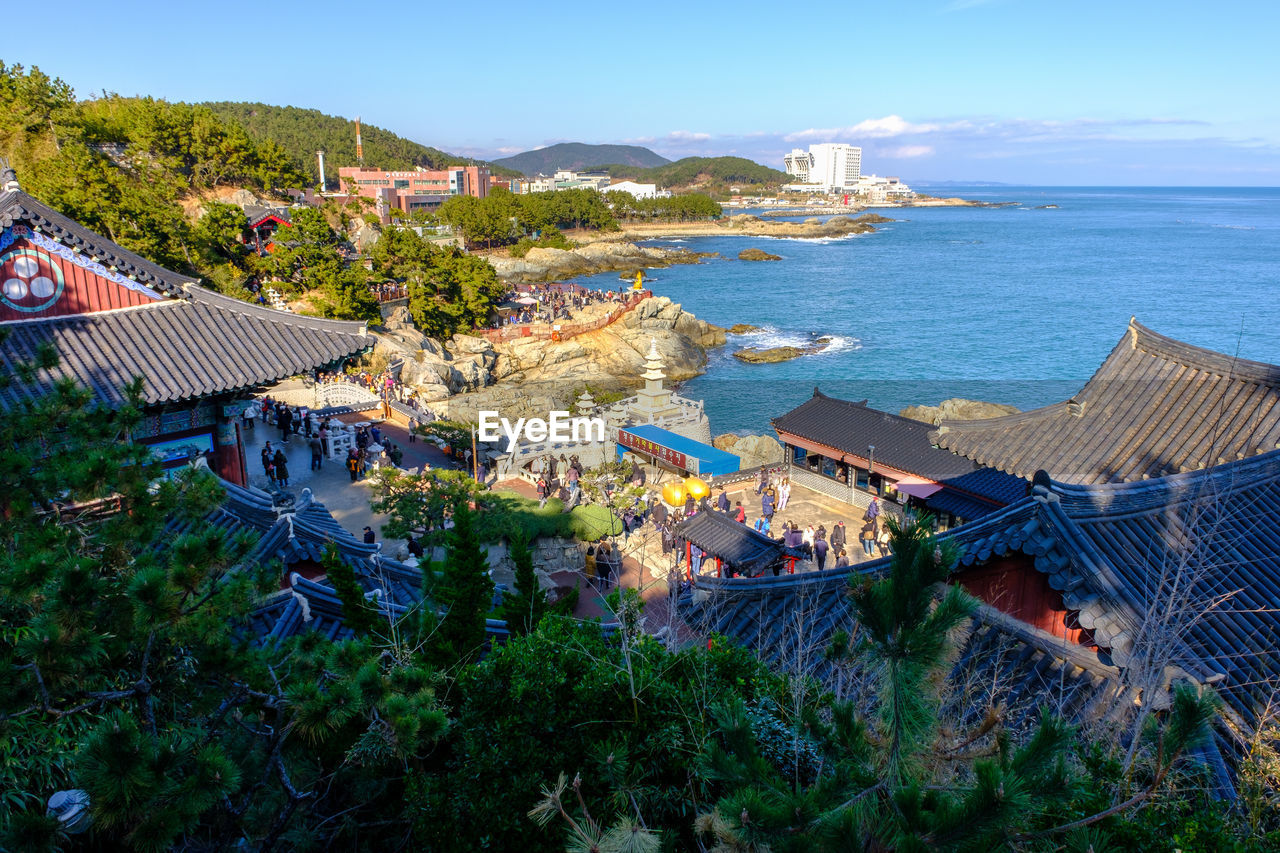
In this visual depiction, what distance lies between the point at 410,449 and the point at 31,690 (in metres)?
21.5

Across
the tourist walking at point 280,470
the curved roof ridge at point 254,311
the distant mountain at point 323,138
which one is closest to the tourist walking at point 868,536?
the curved roof ridge at point 254,311

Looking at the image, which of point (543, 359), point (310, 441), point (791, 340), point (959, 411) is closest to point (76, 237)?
point (310, 441)

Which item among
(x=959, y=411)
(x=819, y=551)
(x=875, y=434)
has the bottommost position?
(x=959, y=411)

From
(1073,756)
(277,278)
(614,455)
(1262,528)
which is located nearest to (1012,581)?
(1262,528)

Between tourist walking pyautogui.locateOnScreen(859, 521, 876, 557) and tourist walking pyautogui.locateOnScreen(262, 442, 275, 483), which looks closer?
tourist walking pyautogui.locateOnScreen(859, 521, 876, 557)

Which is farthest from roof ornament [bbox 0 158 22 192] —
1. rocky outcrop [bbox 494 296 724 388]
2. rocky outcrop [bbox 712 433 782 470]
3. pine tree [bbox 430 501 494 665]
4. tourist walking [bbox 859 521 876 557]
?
rocky outcrop [bbox 494 296 724 388]

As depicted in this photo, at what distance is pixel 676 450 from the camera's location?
2116 cm

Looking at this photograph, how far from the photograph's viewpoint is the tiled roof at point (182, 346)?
8992 millimetres

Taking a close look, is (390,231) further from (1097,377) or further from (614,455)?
(1097,377)

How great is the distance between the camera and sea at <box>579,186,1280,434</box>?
149 feet

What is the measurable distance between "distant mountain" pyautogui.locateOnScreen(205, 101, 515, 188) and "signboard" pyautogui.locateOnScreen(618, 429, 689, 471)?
320 feet

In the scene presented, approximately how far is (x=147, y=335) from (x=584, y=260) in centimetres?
8119

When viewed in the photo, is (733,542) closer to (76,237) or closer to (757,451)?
(76,237)

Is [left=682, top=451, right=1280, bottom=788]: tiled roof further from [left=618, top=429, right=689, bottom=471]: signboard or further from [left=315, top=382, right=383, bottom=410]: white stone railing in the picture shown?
[left=315, top=382, right=383, bottom=410]: white stone railing
